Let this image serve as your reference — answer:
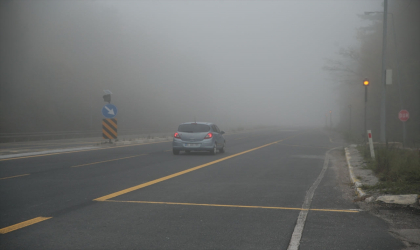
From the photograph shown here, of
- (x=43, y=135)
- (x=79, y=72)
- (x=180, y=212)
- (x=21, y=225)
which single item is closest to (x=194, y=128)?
(x=180, y=212)

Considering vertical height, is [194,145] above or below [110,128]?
below

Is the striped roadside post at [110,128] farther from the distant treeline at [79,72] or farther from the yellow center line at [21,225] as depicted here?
the distant treeline at [79,72]

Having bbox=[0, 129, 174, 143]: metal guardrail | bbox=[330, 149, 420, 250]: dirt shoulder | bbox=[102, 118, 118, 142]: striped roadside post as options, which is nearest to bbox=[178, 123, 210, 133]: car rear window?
bbox=[102, 118, 118, 142]: striped roadside post

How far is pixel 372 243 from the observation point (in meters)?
5.28

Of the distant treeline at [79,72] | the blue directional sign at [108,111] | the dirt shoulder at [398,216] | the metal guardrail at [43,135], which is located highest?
the distant treeline at [79,72]

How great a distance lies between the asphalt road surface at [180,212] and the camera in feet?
17.5

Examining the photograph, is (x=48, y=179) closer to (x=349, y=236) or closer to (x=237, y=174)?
(x=237, y=174)

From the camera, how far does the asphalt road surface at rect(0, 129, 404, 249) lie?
5344mm

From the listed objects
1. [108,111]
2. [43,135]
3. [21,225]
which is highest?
[108,111]

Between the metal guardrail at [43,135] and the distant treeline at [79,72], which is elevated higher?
the distant treeline at [79,72]

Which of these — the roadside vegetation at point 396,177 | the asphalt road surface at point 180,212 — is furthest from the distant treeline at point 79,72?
the roadside vegetation at point 396,177

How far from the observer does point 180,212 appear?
23.1ft

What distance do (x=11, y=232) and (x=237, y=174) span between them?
7.66 metres

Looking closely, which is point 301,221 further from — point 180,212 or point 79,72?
point 79,72
